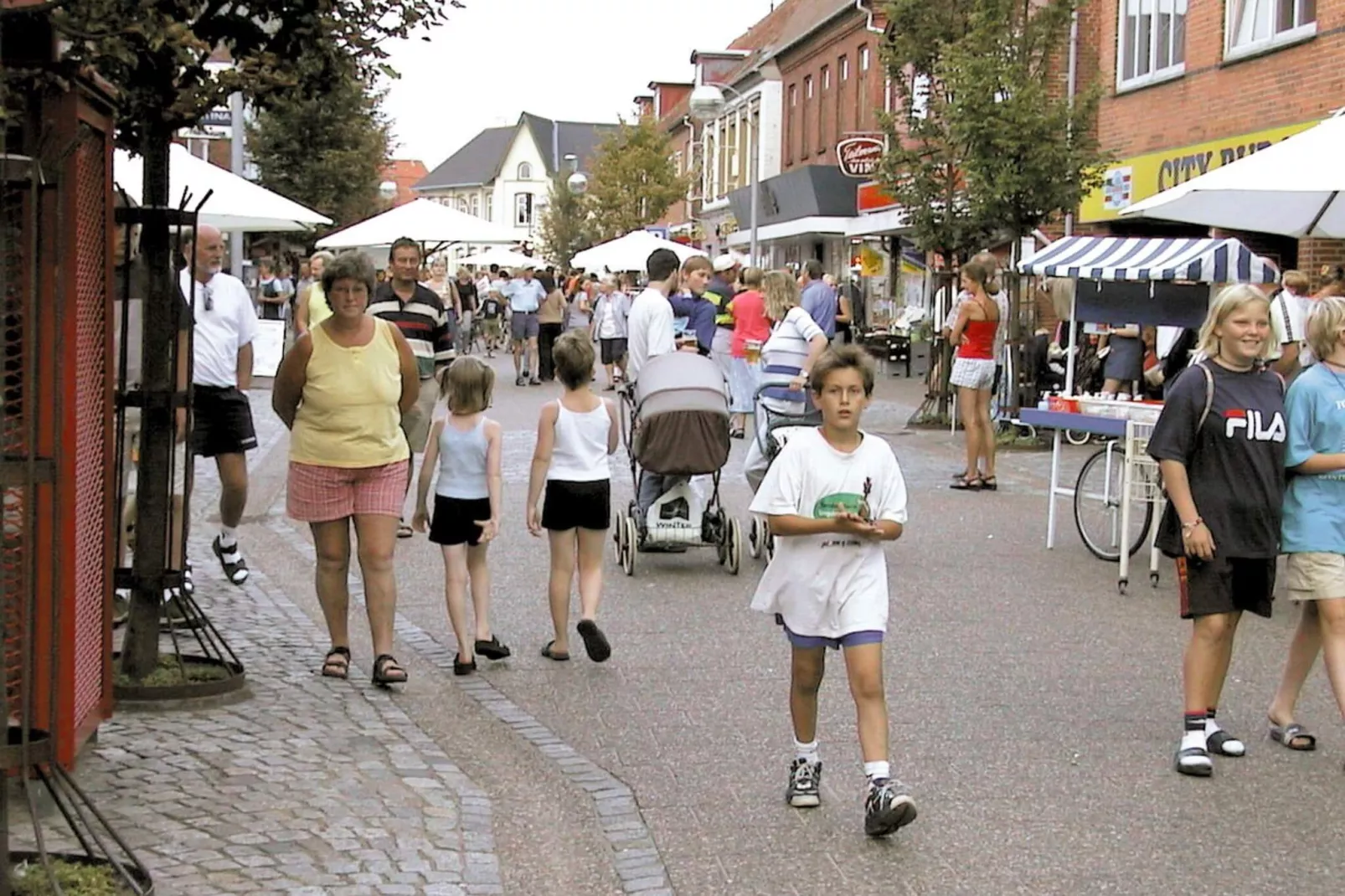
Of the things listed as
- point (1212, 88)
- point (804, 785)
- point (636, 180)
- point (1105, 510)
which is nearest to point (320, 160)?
point (636, 180)

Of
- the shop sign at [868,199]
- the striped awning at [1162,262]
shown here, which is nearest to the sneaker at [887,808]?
the striped awning at [1162,262]

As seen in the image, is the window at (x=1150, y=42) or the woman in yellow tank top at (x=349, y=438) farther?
the window at (x=1150, y=42)

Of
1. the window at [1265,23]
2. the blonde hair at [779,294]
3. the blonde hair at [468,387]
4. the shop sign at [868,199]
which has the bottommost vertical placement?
the blonde hair at [468,387]

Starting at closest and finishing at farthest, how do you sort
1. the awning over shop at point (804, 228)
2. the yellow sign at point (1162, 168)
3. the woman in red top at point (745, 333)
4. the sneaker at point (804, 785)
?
the sneaker at point (804, 785) → the woman in red top at point (745, 333) → the yellow sign at point (1162, 168) → the awning over shop at point (804, 228)

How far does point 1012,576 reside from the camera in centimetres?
1118

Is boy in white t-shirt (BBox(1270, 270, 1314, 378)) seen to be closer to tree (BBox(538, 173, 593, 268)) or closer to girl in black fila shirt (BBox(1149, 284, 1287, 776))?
girl in black fila shirt (BBox(1149, 284, 1287, 776))

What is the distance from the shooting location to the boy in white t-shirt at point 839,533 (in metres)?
5.92

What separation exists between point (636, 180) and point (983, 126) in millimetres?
43359

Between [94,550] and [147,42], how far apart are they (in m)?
2.02

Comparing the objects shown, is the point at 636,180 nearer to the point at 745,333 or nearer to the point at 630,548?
the point at 745,333

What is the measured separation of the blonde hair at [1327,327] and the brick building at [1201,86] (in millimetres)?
12533

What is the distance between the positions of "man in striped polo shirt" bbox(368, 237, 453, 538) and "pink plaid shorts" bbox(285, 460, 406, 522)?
3764 millimetres

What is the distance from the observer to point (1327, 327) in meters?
7.07

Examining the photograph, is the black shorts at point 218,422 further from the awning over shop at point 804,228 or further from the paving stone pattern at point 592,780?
the awning over shop at point 804,228
